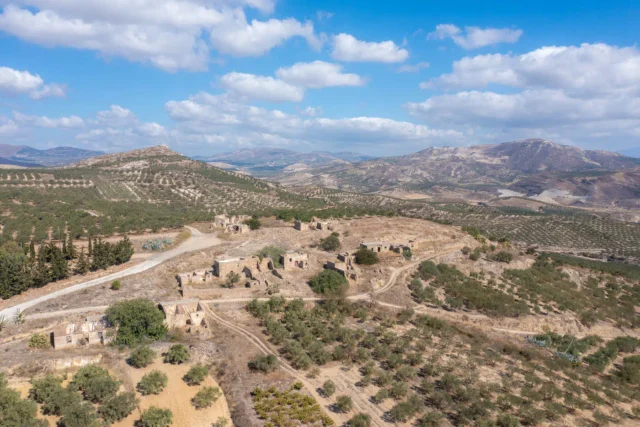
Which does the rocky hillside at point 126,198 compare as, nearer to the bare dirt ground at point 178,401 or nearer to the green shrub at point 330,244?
the green shrub at point 330,244

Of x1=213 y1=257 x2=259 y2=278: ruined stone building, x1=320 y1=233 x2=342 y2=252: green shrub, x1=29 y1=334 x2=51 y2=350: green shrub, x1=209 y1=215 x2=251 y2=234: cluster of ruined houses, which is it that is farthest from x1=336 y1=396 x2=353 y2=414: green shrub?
x1=209 y1=215 x2=251 y2=234: cluster of ruined houses

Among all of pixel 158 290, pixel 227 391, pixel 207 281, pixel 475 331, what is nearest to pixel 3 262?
pixel 158 290

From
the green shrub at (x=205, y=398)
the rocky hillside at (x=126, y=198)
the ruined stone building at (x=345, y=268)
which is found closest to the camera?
the green shrub at (x=205, y=398)

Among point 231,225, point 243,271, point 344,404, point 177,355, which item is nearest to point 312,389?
point 344,404

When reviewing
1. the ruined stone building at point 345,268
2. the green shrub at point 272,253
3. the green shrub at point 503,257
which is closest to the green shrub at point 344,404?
the ruined stone building at point 345,268

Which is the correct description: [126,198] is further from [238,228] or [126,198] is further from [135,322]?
[135,322]

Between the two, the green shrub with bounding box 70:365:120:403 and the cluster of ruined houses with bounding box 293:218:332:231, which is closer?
the green shrub with bounding box 70:365:120:403

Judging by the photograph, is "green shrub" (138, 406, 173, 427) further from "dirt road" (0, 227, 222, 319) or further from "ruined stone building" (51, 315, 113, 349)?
"dirt road" (0, 227, 222, 319)
